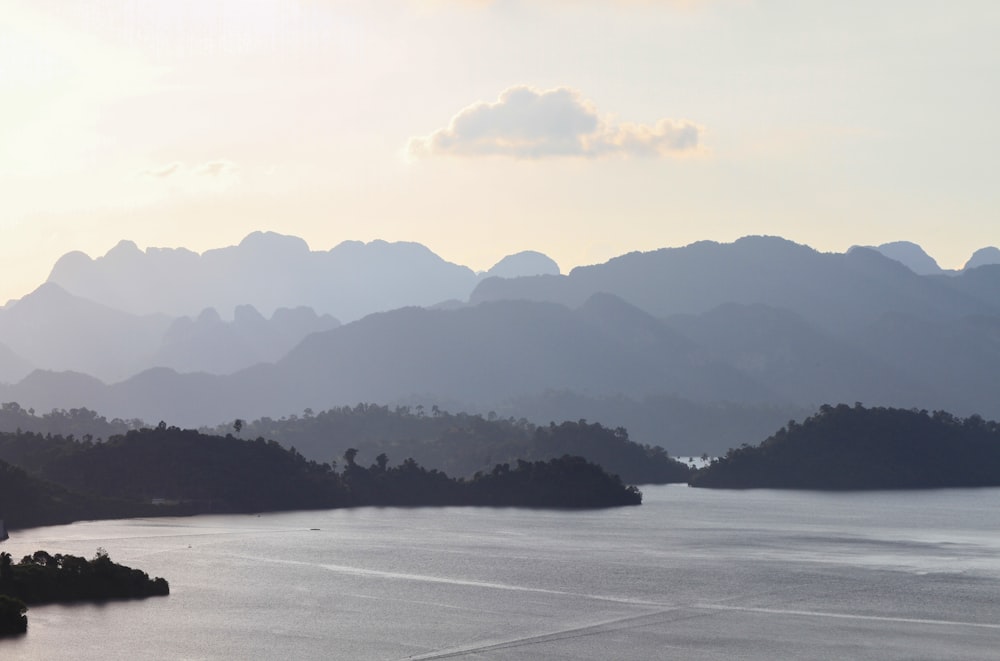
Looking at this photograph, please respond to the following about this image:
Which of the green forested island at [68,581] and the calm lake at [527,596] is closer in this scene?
the calm lake at [527,596]

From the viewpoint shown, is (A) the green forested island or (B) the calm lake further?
(A) the green forested island

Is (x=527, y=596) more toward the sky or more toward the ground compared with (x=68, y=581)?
more toward the ground

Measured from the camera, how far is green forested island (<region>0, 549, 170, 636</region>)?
10606cm

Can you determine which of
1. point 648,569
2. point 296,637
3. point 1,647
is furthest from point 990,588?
point 1,647

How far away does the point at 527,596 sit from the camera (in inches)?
4729

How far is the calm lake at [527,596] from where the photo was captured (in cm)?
9506

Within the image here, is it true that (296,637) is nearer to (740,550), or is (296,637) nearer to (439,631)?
(439,631)

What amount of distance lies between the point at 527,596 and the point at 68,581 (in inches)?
1477

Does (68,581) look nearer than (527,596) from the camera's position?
Yes

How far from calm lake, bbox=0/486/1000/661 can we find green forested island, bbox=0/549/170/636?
118 inches

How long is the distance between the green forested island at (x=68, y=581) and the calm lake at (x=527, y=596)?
299cm

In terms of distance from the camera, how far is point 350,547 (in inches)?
6299

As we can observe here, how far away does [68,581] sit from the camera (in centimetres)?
10969

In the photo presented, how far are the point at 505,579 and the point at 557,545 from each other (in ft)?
116
